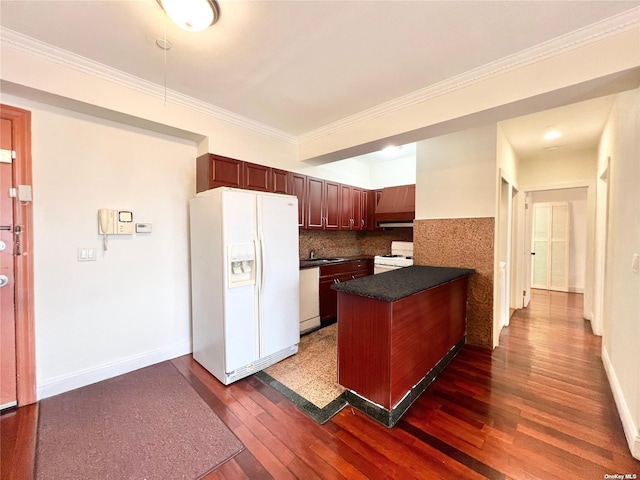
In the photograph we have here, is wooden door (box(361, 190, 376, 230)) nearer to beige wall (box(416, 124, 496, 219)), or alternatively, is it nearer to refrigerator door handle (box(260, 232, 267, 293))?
beige wall (box(416, 124, 496, 219))

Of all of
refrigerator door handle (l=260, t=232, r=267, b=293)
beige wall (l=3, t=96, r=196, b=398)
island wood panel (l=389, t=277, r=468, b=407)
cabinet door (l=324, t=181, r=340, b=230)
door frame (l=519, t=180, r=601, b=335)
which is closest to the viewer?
island wood panel (l=389, t=277, r=468, b=407)

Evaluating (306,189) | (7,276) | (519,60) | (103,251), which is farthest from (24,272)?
(519,60)

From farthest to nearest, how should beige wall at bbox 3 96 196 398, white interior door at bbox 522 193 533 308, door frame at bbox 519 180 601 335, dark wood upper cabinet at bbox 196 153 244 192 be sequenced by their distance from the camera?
white interior door at bbox 522 193 533 308 → door frame at bbox 519 180 601 335 → dark wood upper cabinet at bbox 196 153 244 192 → beige wall at bbox 3 96 196 398

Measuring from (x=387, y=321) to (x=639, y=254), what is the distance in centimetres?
163

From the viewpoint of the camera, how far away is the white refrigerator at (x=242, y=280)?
2.42 meters

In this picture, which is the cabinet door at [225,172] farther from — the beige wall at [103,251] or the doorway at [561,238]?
the doorway at [561,238]

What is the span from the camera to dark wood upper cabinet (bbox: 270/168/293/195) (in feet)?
11.1

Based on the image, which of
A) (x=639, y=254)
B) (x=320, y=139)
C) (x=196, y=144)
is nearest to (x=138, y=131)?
(x=196, y=144)

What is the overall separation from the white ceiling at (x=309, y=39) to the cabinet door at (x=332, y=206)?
1838mm

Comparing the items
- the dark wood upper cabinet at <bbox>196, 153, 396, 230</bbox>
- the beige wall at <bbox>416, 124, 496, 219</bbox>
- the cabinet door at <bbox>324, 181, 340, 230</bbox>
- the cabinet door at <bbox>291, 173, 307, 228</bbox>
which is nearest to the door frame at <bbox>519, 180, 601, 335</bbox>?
the beige wall at <bbox>416, 124, 496, 219</bbox>

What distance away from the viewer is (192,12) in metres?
1.52

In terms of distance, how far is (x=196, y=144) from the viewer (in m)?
3.04

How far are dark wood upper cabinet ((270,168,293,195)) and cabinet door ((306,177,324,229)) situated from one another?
422 mm

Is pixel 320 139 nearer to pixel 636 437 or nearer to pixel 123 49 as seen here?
pixel 123 49
